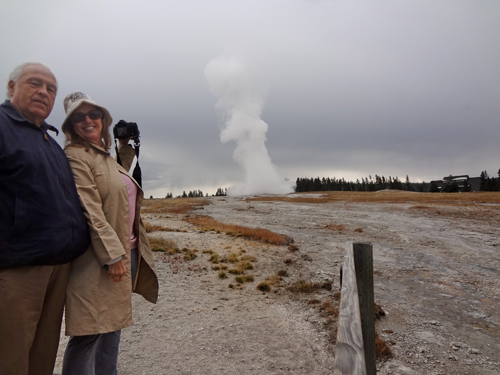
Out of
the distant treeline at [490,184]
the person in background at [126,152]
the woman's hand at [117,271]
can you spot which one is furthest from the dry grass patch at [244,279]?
the distant treeline at [490,184]

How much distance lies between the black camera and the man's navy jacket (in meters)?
1.08

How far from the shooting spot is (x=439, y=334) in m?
5.15

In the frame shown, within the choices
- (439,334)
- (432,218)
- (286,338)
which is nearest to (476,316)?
(439,334)

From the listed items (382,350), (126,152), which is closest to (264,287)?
(382,350)

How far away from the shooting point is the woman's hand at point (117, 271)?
2.07m

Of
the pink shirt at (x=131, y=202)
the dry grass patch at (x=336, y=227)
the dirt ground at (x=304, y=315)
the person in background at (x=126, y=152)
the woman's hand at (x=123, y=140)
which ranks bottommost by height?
the dirt ground at (x=304, y=315)

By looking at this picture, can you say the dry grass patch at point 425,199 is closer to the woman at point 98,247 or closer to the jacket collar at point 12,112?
the woman at point 98,247

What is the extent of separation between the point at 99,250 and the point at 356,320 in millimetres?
1906

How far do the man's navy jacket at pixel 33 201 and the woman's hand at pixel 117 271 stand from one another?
232mm

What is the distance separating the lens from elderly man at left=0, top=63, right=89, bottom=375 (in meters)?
1.66

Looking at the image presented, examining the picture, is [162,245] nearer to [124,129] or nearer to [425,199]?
[124,129]

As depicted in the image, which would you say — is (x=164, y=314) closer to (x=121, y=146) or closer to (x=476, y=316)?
(x=121, y=146)

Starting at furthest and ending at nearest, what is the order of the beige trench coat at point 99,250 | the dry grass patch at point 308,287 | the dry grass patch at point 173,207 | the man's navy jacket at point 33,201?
the dry grass patch at point 173,207 → the dry grass patch at point 308,287 → the beige trench coat at point 99,250 → the man's navy jacket at point 33,201

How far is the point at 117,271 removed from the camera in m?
2.09
